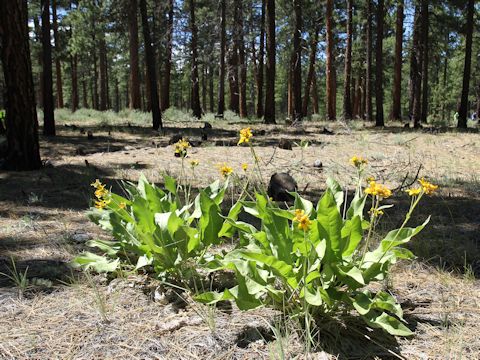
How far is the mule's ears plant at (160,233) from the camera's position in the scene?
2439 mm

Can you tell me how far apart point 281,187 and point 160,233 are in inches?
103

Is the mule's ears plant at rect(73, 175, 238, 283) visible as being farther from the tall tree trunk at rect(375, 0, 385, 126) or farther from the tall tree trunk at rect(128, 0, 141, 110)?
the tall tree trunk at rect(128, 0, 141, 110)

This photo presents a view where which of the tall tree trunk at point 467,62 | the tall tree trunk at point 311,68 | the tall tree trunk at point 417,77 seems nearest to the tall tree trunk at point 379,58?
the tall tree trunk at point 417,77

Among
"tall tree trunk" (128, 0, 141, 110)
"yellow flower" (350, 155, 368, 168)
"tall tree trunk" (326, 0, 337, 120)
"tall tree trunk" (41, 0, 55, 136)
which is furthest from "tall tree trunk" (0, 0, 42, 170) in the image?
"tall tree trunk" (326, 0, 337, 120)

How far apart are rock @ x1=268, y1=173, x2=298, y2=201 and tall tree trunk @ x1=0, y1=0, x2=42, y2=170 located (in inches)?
158

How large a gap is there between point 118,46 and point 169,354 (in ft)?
110

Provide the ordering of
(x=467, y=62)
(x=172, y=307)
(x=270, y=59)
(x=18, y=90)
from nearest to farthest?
(x=172, y=307), (x=18, y=90), (x=467, y=62), (x=270, y=59)

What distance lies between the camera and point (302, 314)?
78.7 inches

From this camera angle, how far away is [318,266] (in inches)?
78.6

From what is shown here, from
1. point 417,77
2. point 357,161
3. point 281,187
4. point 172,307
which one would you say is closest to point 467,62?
point 417,77

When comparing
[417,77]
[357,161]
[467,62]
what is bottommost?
[357,161]

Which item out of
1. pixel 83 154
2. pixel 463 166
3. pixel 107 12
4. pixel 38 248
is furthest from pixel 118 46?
pixel 38 248

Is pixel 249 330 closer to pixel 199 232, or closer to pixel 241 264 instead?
pixel 241 264

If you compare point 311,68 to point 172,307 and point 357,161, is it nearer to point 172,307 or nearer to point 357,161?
point 357,161
